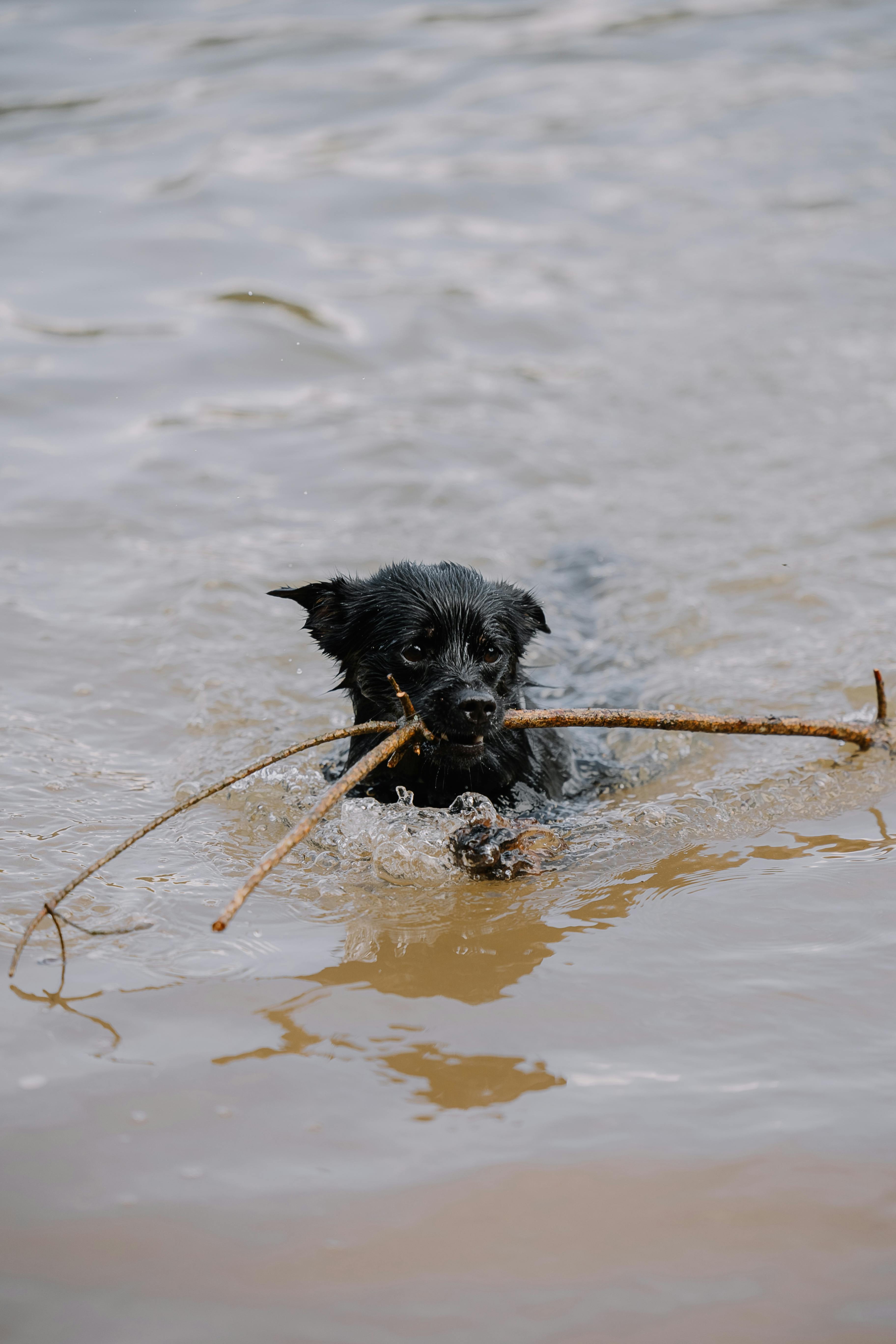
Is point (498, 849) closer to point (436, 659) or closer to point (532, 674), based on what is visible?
point (436, 659)

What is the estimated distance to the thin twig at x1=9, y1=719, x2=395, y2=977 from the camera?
2904mm

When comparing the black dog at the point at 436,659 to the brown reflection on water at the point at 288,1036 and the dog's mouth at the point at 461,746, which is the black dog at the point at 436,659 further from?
the brown reflection on water at the point at 288,1036

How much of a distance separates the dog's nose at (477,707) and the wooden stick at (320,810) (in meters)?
0.16

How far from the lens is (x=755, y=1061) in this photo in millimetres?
2744

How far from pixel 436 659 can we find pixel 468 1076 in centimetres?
183

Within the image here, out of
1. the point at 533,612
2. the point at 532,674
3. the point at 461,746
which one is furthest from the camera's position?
the point at 532,674

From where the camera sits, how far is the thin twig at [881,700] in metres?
4.16

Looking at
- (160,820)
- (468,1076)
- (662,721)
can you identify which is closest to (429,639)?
(662,721)

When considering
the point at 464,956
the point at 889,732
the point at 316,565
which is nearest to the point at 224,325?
the point at 316,565

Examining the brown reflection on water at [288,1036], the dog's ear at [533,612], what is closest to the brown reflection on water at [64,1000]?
the brown reflection on water at [288,1036]

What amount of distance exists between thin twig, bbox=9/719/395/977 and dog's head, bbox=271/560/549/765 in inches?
11.7

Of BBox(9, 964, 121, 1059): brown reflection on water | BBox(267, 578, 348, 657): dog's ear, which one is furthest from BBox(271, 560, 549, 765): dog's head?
BBox(9, 964, 121, 1059): brown reflection on water

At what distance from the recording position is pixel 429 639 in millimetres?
4289

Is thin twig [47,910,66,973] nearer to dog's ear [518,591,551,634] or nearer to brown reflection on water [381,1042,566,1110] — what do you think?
brown reflection on water [381,1042,566,1110]
